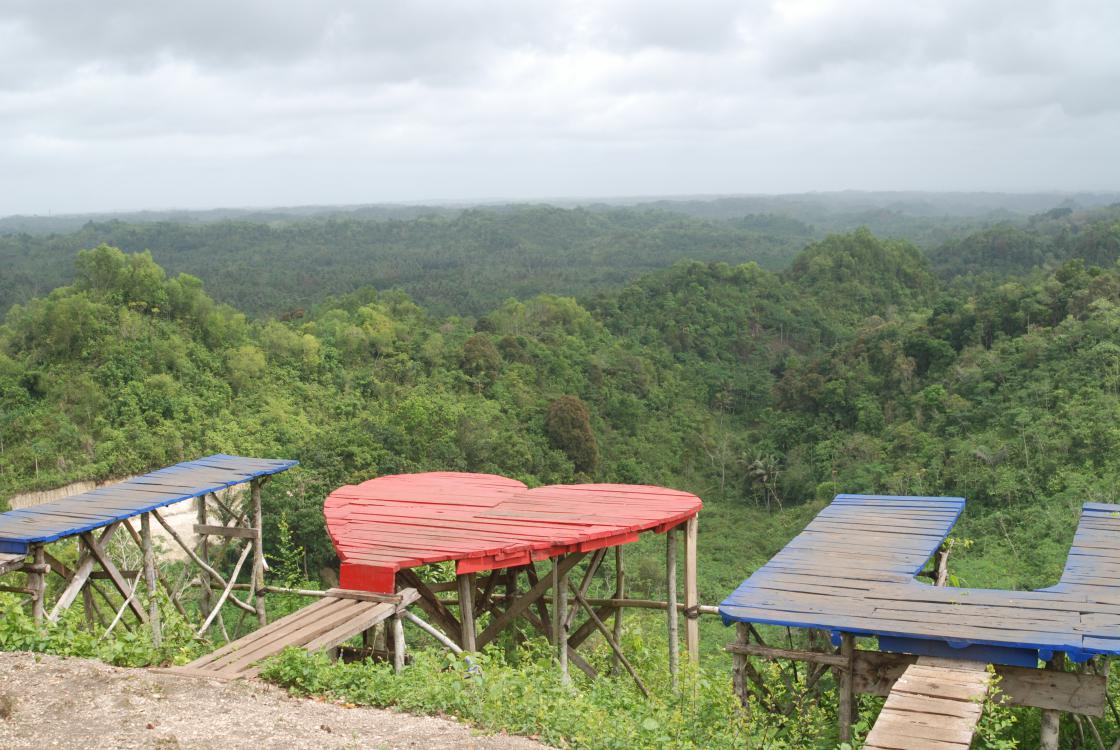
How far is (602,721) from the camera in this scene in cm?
520

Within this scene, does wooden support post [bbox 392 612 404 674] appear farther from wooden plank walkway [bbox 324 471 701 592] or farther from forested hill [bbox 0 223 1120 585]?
forested hill [bbox 0 223 1120 585]

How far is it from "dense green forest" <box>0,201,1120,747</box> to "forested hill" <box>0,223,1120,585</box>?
74 millimetres

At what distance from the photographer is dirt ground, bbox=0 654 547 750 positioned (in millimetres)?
4590

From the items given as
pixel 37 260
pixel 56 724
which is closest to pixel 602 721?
pixel 56 724

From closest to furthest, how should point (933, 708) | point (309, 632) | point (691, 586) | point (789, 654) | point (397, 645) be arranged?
point (933, 708), point (309, 632), point (397, 645), point (789, 654), point (691, 586)

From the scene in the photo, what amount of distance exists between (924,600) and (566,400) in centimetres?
2324

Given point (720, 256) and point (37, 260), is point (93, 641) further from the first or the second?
point (720, 256)

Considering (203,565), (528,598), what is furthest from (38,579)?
(528,598)

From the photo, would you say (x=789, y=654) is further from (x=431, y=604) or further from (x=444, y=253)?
(x=444, y=253)

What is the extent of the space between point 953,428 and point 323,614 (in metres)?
22.7

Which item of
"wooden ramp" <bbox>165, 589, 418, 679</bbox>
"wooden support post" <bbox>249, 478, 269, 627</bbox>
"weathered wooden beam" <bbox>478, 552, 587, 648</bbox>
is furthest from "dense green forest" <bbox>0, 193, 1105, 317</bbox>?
"wooden ramp" <bbox>165, 589, 418, 679</bbox>

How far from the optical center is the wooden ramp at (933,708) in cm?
486

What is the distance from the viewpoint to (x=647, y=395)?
35.8 meters

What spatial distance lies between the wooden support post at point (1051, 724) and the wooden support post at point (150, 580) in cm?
Result: 679
